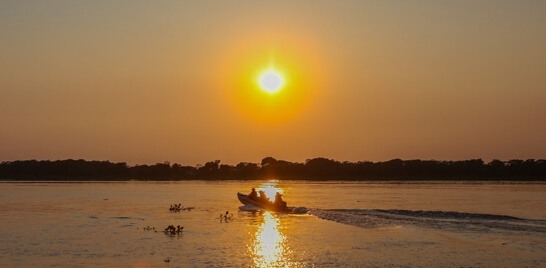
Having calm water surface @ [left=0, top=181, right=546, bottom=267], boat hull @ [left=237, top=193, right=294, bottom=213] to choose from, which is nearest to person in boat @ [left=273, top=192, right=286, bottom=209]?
boat hull @ [left=237, top=193, right=294, bottom=213]

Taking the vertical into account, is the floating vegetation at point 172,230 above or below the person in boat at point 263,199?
below

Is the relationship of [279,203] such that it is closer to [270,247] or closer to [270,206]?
[270,206]

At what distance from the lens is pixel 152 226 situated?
38031mm

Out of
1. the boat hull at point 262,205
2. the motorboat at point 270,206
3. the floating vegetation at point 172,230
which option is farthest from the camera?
the boat hull at point 262,205

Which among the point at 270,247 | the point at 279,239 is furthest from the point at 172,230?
the point at 270,247

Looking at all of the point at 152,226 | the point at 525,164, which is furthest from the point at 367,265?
the point at 525,164

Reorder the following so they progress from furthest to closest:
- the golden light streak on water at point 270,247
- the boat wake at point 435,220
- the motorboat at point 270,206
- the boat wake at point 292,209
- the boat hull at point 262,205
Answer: the boat hull at point 262,205, the motorboat at point 270,206, the boat wake at point 292,209, the boat wake at point 435,220, the golden light streak on water at point 270,247

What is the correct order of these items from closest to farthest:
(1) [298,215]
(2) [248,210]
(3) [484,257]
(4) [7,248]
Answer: (3) [484,257] < (4) [7,248] < (1) [298,215] < (2) [248,210]

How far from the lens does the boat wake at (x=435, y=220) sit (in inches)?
1432

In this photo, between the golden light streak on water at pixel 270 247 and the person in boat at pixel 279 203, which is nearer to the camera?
the golden light streak on water at pixel 270 247

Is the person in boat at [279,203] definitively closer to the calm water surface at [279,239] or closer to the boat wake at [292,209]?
the boat wake at [292,209]

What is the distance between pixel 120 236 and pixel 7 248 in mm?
5958

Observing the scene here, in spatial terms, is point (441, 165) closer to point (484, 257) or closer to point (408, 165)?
point (408, 165)

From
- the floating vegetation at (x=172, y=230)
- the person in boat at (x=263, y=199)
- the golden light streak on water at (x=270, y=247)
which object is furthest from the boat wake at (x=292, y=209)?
the floating vegetation at (x=172, y=230)
